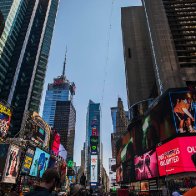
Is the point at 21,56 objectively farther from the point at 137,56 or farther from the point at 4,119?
the point at 4,119

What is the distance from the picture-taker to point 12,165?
104 feet

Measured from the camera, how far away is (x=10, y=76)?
109312mm

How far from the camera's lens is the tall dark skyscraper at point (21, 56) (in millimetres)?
107438

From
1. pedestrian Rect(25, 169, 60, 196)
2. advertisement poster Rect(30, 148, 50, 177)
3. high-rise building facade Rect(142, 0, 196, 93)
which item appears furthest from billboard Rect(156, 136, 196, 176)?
pedestrian Rect(25, 169, 60, 196)

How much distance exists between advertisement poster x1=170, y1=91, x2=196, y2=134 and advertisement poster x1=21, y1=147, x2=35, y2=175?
85.7 ft

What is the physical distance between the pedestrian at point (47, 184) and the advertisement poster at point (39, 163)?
4038cm

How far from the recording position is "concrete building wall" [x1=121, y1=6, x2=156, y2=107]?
79938 millimetres

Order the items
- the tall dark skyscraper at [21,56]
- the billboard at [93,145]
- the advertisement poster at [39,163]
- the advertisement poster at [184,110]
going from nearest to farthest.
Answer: the advertisement poster at [184,110]
the advertisement poster at [39,163]
the tall dark skyscraper at [21,56]
the billboard at [93,145]

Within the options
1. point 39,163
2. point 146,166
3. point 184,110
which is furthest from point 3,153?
point 184,110

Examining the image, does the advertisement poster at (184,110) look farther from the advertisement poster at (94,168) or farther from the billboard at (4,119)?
the advertisement poster at (94,168)

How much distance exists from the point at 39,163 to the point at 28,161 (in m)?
5.26

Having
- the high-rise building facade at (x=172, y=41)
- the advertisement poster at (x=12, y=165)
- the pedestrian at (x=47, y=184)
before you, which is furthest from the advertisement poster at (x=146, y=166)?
the pedestrian at (x=47, y=184)

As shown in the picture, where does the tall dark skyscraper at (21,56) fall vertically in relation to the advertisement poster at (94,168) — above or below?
above

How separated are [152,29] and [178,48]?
11110 millimetres
